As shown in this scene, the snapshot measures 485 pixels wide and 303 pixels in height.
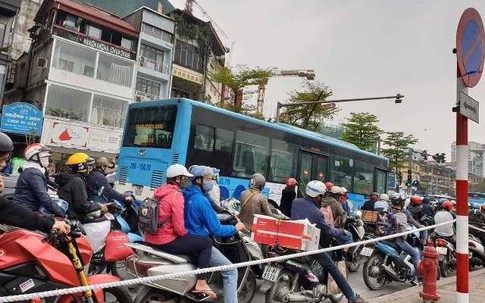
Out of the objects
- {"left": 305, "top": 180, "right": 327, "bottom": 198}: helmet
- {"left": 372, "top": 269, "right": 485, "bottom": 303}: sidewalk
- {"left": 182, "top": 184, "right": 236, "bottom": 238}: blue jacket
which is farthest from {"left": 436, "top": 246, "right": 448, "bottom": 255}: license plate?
{"left": 182, "top": 184, "right": 236, "bottom": 238}: blue jacket

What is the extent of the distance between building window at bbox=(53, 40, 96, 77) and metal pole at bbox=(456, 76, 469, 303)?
25.7 m

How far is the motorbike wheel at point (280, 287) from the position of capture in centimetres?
507

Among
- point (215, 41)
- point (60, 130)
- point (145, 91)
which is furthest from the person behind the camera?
point (215, 41)

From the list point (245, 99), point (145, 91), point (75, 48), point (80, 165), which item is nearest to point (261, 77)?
point (245, 99)

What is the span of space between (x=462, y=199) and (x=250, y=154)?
24.7 ft

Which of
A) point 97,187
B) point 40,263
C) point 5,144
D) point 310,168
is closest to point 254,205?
point 97,187

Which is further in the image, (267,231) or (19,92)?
(19,92)

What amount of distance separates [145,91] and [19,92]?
28.5ft

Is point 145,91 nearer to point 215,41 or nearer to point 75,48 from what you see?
point 75,48

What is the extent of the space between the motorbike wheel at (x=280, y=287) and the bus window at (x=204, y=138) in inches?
212

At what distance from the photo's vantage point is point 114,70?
1114 inches

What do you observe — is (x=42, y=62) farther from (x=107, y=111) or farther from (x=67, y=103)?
(x=107, y=111)

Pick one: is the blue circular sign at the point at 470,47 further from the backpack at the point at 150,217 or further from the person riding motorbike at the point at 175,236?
the backpack at the point at 150,217

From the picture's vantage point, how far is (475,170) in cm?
8281
